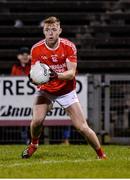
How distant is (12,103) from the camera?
1582 centimetres

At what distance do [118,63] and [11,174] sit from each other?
37.4 feet

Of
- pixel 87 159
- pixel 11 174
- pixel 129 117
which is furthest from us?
pixel 129 117

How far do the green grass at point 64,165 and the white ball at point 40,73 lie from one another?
48.3 inches

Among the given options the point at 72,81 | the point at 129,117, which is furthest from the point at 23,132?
the point at 72,81

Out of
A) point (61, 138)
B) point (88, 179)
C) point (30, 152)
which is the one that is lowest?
point (61, 138)

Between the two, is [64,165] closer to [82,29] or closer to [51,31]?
[51,31]

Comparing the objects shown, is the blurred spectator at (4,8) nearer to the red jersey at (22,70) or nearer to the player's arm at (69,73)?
the red jersey at (22,70)

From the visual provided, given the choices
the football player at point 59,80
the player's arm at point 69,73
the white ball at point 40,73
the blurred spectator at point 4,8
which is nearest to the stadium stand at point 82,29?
the blurred spectator at point 4,8

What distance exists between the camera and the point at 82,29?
842 inches

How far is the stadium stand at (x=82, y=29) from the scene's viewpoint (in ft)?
65.3

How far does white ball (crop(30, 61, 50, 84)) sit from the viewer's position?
984cm

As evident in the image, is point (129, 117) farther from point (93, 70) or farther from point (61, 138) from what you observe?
point (93, 70)

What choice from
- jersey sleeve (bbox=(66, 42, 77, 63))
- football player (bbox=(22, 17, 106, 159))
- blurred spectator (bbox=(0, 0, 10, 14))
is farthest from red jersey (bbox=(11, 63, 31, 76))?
blurred spectator (bbox=(0, 0, 10, 14))

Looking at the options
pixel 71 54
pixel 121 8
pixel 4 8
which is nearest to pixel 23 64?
pixel 71 54
